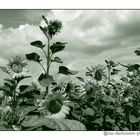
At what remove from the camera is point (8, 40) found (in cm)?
268

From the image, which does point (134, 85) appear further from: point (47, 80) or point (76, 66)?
point (47, 80)

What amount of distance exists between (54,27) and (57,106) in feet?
1.58

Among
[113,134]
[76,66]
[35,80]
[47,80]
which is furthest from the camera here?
[76,66]

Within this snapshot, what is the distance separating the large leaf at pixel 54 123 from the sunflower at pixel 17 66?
1.73ft

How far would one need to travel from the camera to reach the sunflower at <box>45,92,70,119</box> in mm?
1923

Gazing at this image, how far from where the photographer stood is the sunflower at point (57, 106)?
192 centimetres

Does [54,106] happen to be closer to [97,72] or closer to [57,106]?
[57,106]

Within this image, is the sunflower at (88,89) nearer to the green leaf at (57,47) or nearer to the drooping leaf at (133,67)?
the drooping leaf at (133,67)

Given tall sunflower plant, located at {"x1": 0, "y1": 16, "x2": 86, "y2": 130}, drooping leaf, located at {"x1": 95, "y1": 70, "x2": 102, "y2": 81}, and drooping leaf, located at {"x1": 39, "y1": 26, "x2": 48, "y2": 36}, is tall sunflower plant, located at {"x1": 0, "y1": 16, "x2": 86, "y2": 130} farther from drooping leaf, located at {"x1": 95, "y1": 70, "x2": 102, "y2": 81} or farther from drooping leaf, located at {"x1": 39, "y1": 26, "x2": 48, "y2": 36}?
drooping leaf, located at {"x1": 95, "y1": 70, "x2": 102, "y2": 81}

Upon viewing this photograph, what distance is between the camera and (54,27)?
2.15 m

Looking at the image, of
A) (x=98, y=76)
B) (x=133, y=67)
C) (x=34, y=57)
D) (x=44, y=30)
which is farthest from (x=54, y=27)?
(x=133, y=67)

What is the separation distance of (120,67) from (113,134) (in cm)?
53
